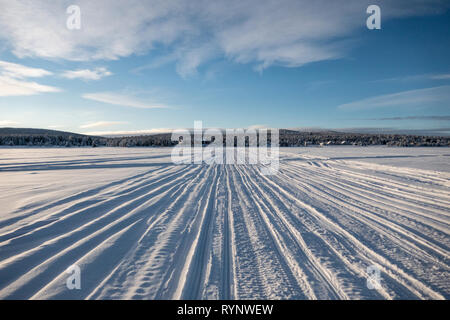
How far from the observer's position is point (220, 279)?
2.74 metres

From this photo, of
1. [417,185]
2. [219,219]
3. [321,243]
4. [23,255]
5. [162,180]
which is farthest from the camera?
[162,180]

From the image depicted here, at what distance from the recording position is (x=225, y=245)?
12.0 ft

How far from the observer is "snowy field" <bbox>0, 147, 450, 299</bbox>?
8.52ft

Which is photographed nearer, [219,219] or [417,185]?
[219,219]

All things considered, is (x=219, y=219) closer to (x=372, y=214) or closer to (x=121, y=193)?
(x=372, y=214)

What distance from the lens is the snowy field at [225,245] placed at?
102 inches

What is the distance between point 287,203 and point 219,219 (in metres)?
2.18

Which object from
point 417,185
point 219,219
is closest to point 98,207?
point 219,219

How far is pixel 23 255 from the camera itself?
3314 mm
